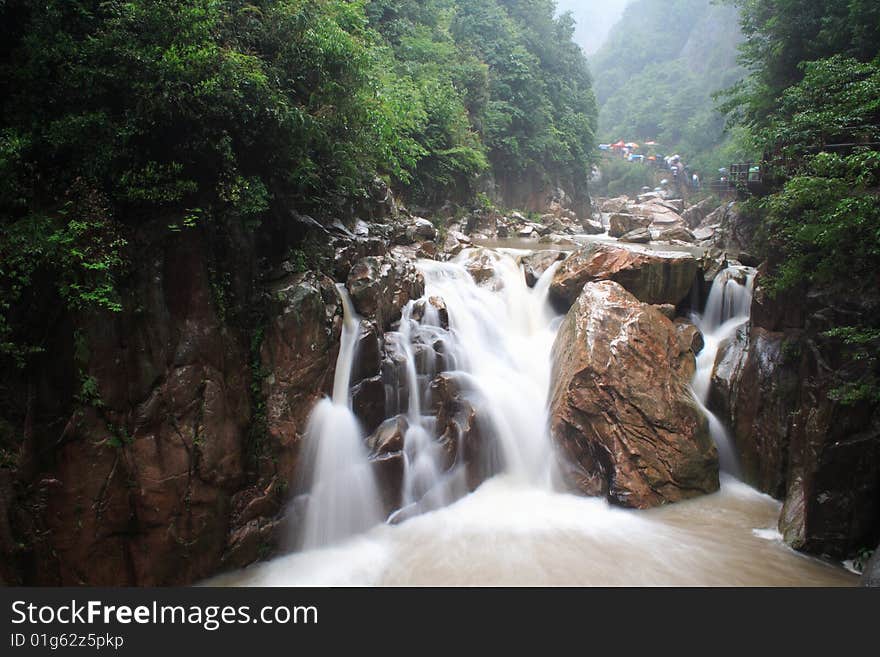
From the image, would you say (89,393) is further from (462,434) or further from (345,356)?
(462,434)

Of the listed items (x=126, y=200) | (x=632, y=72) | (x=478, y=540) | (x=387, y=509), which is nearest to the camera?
(x=126, y=200)

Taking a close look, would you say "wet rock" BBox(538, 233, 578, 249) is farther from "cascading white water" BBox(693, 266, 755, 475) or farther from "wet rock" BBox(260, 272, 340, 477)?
"wet rock" BBox(260, 272, 340, 477)

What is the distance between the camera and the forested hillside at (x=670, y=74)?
4819 cm

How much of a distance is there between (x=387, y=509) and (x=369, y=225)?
5.16 m

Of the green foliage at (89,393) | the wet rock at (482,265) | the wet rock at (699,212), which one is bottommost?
the green foliage at (89,393)

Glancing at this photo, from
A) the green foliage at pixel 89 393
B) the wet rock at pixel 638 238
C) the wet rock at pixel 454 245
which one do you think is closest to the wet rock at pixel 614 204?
the wet rock at pixel 638 238

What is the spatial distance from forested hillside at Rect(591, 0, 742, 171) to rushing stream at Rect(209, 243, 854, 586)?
40157 millimetres

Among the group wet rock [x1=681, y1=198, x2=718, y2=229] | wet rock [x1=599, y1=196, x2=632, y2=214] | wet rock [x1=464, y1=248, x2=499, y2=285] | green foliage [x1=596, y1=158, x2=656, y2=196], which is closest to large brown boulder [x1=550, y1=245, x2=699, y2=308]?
wet rock [x1=464, y1=248, x2=499, y2=285]

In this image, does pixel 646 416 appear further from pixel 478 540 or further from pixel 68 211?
pixel 68 211

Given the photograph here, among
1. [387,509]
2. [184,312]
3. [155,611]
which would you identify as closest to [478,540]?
[387,509]

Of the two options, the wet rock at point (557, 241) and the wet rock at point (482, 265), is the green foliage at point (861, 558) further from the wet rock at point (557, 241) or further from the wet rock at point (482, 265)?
the wet rock at point (557, 241)

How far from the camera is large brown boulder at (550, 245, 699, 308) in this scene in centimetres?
1045

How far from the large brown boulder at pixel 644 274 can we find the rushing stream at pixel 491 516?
61.6 inches

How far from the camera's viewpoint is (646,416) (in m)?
7.65
